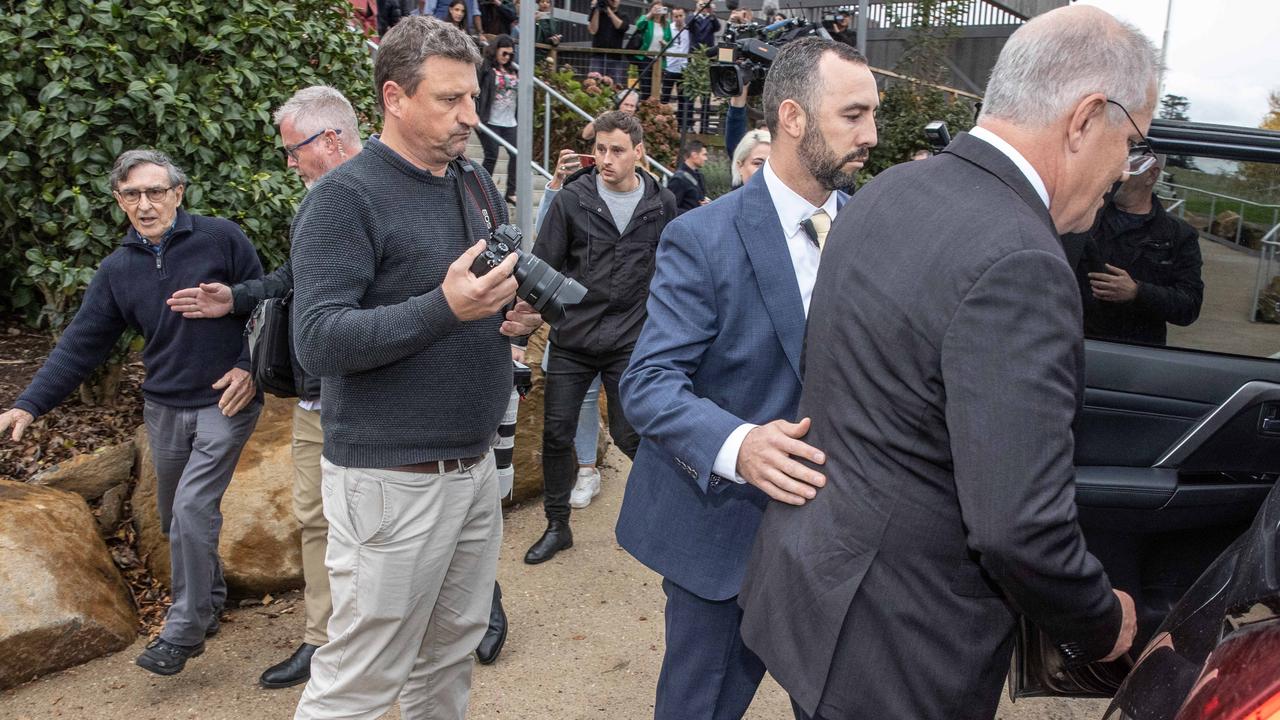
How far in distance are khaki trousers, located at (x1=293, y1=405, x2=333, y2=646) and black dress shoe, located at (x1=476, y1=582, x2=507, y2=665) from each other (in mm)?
590

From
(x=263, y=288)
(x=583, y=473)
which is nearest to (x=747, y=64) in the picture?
(x=583, y=473)

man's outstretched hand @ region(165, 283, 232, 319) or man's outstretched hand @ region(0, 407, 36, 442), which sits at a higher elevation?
man's outstretched hand @ region(165, 283, 232, 319)

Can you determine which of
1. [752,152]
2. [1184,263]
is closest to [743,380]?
[1184,263]


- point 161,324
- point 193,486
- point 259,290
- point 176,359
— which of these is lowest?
point 193,486

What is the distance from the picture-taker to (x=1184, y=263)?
2.92 metres

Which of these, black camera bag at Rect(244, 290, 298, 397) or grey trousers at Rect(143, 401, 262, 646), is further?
grey trousers at Rect(143, 401, 262, 646)

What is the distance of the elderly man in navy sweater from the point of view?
3668mm

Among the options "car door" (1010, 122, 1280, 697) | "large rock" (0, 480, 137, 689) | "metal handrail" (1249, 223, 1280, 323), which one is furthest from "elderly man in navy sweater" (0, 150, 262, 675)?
"metal handrail" (1249, 223, 1280, 323)

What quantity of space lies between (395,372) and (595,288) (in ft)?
7.98

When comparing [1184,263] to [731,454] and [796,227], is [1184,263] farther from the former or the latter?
[731,454]

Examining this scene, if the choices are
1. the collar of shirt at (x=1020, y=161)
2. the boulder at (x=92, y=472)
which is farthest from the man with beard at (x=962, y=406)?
the boulder at (x=92, y=472)

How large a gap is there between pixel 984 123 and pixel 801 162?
784 millimetres

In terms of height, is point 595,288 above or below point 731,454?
below

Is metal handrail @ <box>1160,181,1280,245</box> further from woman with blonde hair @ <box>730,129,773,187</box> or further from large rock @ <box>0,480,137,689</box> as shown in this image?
large rock @ <box>0,480,137,689</box>
